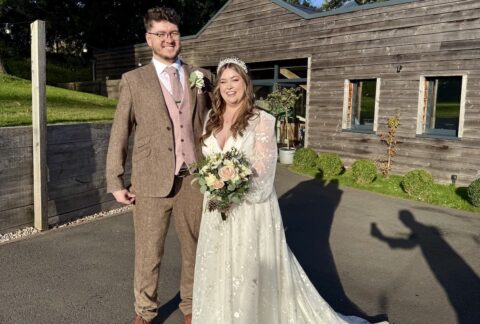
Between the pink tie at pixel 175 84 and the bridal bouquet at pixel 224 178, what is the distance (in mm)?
641

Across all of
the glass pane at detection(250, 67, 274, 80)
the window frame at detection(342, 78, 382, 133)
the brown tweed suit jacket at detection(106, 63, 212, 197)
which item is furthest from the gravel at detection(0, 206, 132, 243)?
the glass pane at detection(250, 67, 274, 80)

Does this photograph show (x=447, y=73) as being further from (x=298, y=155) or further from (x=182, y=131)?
(x=182, y=131)

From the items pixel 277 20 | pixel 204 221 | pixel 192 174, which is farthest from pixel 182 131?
pixel 277 20

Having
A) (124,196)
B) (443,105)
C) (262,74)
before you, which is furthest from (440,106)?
(124,196)

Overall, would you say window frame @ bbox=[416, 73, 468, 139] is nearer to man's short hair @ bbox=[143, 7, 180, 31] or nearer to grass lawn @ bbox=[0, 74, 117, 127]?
grass lawn @ bbox=[0, 74, 117, 127]

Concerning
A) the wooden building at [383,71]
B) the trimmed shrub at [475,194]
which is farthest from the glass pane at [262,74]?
the trimmed shrub at [475,194]

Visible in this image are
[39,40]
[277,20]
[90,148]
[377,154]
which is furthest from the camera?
[277,20]

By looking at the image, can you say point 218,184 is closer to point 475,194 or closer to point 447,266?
point 447,266

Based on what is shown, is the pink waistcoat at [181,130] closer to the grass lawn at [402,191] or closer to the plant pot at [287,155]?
the grass lawn at [402,191]

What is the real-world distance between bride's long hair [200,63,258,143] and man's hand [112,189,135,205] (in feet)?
2.26

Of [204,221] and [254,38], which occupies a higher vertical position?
[254,38]

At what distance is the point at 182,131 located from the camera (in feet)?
10.4

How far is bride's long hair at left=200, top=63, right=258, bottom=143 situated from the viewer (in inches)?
115

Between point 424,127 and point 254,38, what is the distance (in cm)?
635
